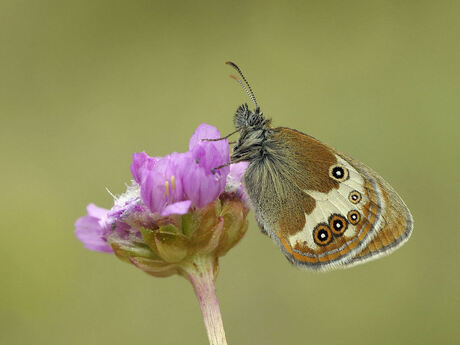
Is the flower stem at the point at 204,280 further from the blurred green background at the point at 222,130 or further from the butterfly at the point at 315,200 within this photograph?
the blurred green background at the point at 222,130

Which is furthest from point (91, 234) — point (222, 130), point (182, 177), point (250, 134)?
point (222, 130)

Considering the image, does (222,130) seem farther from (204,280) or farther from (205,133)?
(204,280)

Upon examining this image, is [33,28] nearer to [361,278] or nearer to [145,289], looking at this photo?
[145,289]

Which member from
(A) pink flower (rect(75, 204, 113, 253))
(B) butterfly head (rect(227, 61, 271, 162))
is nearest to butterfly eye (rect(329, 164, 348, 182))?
(B) butterfly head (rect(227, 61, 271, 162))

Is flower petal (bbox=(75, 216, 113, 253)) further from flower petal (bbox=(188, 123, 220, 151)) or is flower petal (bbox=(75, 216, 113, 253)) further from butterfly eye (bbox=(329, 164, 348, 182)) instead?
butterfly eye (bbox=(329, 164, 348, 182))

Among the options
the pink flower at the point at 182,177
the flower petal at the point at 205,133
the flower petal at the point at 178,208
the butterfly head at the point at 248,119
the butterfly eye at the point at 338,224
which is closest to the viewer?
the flower petal at the point at 178,208

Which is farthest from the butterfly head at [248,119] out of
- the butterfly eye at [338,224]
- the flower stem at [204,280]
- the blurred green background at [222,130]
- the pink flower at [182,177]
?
the blurred green background at [222,130]
